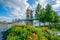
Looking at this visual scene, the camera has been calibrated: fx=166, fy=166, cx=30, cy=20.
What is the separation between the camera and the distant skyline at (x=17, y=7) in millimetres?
2623

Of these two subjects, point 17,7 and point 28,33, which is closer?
point 28,33

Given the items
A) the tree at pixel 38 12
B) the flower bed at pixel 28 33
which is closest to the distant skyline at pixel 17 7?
the tree at pixel 38 12

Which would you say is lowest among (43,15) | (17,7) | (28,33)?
(28,33)

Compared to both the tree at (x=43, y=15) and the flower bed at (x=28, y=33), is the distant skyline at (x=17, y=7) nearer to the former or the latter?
the tree at (x=43, y=15)

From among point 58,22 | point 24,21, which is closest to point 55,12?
point 58,22

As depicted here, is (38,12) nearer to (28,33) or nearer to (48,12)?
(48,12)

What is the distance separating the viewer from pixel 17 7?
2674 mm

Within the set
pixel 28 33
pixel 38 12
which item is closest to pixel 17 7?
pixel 38 12

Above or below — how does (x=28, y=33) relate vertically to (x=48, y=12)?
below

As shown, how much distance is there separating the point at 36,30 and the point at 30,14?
272mm

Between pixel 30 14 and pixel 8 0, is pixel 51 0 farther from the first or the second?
pixel 8 0

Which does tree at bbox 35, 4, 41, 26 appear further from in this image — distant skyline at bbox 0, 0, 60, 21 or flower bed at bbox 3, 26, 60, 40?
flower bed at bbox 3, 26, 60, 40

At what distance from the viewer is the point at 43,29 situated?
2.58 meters

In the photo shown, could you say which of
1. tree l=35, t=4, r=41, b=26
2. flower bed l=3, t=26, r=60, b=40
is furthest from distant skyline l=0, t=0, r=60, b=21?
flower bed l=3, t=26, r=60, b=40
